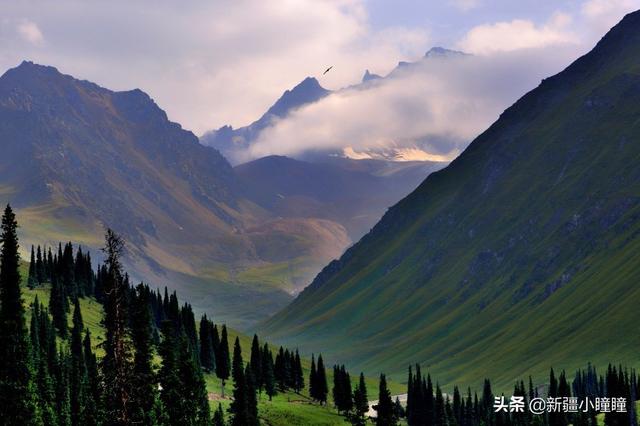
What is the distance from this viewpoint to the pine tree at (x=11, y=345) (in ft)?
275

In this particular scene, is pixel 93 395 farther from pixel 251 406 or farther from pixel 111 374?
pixel 111 374

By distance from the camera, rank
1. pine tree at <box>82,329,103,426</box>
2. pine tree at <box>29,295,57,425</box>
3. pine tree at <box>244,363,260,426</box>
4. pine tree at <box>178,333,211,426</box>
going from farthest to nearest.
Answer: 1. pine tree at <box>244,363,260,426</box>
2. pine tree at <box>29,295,57,425</box>
3. pine tree at <box>178,333,211,426</box>
4. pine tree at <box>82,329,103,426</box>

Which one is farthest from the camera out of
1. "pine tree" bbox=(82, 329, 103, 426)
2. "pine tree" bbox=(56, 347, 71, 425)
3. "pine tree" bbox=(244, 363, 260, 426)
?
"pine tree" bbox=(244, 363, 260, 426)

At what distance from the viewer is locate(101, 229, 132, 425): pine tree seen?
67.6 meters

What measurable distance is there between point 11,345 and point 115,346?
787 inches

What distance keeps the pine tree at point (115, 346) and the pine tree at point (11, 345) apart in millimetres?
18308

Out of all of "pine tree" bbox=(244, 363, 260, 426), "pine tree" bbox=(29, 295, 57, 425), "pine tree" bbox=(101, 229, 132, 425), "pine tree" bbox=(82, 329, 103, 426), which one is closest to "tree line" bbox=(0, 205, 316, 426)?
"pine tree" bbox=(101, 229, 132, 425)

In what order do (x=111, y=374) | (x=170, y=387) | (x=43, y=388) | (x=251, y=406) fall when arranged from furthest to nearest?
(x=251, y=406) < (x=43, y=388) < (x=170, y=387) < (x=111, y=374)

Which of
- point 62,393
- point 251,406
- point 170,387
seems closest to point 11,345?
point 170,387

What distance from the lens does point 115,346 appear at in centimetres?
6806

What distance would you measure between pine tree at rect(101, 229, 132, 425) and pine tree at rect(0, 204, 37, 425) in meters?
18.3

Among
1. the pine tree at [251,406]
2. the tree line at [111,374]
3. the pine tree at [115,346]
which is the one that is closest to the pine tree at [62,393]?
the tree line at [111,374]

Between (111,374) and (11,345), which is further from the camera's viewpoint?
(11,345)

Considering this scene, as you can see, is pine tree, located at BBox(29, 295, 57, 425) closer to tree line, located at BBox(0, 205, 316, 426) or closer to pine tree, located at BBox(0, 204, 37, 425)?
tree line, located at BBox(0, 205, 316, 426)
